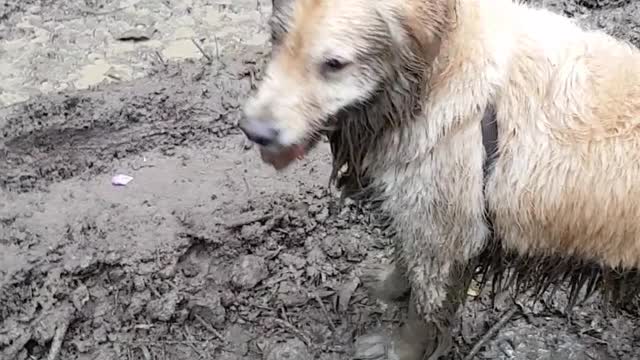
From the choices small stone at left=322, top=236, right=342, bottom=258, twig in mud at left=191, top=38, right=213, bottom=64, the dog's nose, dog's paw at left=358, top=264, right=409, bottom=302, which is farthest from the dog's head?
twig in mud at left=191, top=38, right=213, bottom=64

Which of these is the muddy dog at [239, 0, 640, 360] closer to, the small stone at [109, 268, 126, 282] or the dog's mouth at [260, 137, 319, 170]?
the dog's mouth at [260, 137, 319, 170]

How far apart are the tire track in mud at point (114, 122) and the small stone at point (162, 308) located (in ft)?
2.73

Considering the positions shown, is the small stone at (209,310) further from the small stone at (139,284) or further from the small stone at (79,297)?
the small stone at (79,297)

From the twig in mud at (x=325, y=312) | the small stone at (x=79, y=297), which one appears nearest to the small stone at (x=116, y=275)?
the small stone at (x=79, y=297)

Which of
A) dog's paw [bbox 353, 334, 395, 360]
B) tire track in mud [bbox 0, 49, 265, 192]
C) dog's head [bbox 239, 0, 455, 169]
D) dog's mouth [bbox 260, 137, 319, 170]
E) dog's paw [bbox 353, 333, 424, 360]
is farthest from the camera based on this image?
tire track in mud [bbox 0, 49, 265, 192]

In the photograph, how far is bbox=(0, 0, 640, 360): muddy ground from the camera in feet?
12.7

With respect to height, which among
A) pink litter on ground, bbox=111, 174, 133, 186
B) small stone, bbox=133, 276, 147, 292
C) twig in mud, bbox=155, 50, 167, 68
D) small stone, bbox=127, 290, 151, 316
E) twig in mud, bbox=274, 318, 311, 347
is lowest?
twig in mud, bbox=274, 318, 311, 347

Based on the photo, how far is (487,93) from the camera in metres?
2.93

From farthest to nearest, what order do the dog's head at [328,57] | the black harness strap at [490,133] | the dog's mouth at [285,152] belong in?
the black harness strap at [490,133]
the dog's mouth at [285,152]
the dog's head at [328,57]

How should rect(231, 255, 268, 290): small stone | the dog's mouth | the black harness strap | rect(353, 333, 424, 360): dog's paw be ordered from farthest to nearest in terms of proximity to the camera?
rect(231, 255, 268, 290): small stone → rect(353, 333, 424, 360): dog's paw → the black harness strap → the dog's mouth

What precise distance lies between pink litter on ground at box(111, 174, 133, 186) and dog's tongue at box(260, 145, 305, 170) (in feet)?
5.20

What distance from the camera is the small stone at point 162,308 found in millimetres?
3873

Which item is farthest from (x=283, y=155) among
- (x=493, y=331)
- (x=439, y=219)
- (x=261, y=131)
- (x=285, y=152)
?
(x=493, y=331)

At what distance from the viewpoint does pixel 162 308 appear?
388 centimetres
